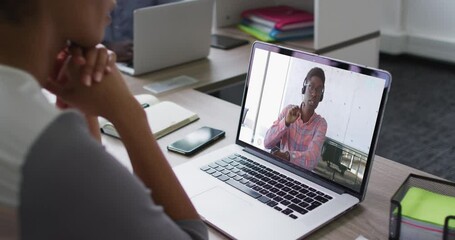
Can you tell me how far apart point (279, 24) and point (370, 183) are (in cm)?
128

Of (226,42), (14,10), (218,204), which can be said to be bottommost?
(218,204)

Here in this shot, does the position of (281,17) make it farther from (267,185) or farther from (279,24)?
(267,185)

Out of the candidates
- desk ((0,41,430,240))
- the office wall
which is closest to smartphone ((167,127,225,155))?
desk ((0,41,430,240))

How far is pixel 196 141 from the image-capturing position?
1371 mm

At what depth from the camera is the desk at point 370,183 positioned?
992mm

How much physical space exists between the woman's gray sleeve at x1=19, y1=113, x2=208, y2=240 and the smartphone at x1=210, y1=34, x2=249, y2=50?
1.66 metres

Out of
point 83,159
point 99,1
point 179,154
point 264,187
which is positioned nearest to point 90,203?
point 83,159

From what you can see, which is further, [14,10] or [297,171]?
[297,171]

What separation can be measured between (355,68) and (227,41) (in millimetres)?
1299

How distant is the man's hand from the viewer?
115cm

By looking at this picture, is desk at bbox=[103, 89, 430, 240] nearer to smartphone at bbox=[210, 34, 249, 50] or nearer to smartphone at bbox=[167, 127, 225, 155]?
smartphone at bbox=[167, 127, 225, 155]

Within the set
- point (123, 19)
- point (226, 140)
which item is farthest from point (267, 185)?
point (123, 19)

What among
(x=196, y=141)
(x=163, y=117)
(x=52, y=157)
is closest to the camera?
(x=52, y=157)

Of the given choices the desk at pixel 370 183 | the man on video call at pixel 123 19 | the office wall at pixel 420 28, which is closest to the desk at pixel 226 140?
the desk at pixel 370 183
